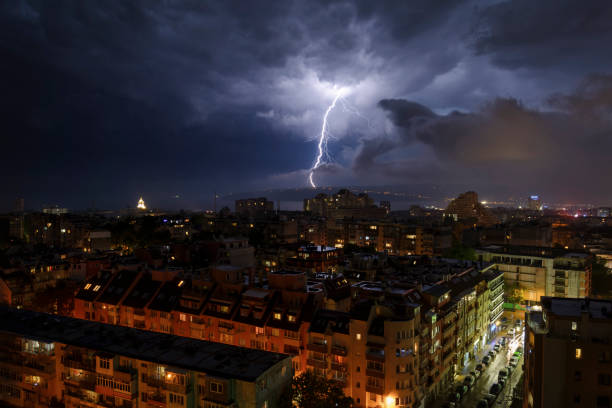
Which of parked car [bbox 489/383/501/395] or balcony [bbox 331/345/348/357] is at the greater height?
balcony [bbox 331/345/348/357]

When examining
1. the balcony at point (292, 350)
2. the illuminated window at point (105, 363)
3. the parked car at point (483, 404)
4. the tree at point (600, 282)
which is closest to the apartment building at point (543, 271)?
the tree at point (600, 282)

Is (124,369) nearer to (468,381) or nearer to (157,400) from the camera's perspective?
(157,400)

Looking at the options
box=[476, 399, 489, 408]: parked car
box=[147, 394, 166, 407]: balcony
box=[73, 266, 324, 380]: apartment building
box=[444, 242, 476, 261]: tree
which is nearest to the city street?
box=[476, 399, 489, 408]: parked car

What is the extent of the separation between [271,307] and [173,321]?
284 inches

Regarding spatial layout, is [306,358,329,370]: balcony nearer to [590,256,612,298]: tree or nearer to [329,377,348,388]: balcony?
[329,377,348,388]: balcony

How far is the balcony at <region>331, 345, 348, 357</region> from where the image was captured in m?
21.9

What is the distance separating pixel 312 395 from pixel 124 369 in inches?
340

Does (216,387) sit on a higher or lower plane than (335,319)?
lower

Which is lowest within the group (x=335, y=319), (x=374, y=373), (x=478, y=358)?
(x=478, y=358)

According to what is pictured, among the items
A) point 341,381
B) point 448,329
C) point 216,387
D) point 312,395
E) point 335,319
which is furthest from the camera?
point 448,329

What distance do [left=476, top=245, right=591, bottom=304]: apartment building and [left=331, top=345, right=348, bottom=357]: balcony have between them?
29560 mm

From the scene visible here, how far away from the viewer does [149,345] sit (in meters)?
20.0

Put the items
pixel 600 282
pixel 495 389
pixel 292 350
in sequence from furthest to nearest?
pixel 600 282 < pixel 495 389 < pixel 292 350

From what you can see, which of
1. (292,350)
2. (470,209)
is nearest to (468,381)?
(292,350)
